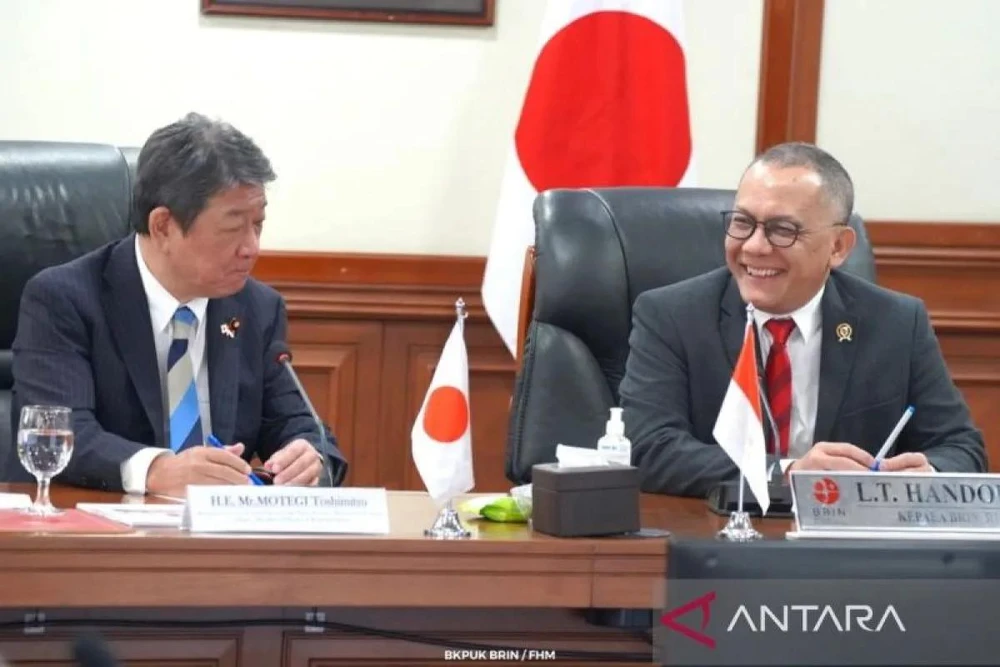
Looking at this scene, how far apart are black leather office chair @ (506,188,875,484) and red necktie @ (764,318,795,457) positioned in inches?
9.0

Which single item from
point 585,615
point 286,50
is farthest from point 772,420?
point 286,50

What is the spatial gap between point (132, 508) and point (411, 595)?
0.45m

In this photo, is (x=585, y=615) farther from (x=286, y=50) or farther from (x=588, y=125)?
(x=286, y=50)

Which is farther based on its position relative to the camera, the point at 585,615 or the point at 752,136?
the point at 752,136

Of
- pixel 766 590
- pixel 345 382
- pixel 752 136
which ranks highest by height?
pixel 752 136

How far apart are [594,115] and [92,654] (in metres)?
3.08

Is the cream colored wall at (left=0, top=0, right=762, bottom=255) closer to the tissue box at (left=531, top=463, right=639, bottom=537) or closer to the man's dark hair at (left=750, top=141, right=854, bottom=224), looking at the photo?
the man's dark hair at (left=750, top=141, right=854, bottom=224)

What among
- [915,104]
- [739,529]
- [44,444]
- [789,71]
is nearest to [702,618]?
[739,529]

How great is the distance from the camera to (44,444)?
2.34m

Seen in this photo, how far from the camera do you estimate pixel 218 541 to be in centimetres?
216

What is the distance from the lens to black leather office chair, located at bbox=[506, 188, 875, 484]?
3.23 metres

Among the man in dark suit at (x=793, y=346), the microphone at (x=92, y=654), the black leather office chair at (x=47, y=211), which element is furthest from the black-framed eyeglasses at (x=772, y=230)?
the microphone at (x=92, y=654)

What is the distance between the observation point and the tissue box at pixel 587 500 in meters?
2.33

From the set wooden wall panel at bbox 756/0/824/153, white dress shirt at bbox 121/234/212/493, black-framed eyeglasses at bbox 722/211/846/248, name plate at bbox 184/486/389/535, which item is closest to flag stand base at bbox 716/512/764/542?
name plate at bbox 184/486/389/535
